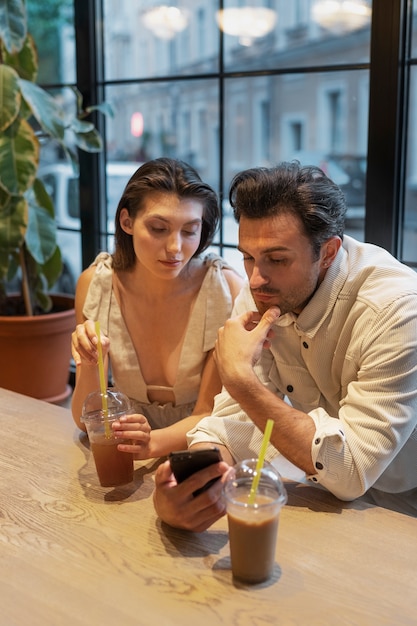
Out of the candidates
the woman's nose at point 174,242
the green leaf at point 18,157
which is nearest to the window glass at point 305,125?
the green leaf at point 18,157

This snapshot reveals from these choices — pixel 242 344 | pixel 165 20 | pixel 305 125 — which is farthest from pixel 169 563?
pixel 165 20

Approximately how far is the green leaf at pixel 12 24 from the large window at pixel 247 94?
49 cm

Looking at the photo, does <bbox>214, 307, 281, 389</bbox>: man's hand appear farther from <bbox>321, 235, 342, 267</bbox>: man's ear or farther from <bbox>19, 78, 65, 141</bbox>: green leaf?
<bbox>19, 78, 65, 141</bbox>: green leaf

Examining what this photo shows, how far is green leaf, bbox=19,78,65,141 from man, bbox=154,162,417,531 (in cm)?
166

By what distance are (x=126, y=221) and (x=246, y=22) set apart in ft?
5.46

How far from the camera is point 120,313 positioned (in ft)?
7.10

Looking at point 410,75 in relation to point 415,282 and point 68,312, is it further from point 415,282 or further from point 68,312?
point 68,312

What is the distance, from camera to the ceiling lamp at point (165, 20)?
A: 358 centimetres

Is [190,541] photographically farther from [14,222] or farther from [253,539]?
[14,222]

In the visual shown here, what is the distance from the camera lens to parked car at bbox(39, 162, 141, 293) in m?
3.79

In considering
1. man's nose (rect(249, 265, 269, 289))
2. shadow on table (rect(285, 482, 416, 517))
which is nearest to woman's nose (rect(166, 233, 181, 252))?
man's nose (rect(249, 265, 269, 289))

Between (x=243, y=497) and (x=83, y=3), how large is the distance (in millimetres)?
2942

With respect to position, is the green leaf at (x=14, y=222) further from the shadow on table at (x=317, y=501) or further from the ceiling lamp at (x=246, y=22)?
the shadow on table at (x=317, y=501)

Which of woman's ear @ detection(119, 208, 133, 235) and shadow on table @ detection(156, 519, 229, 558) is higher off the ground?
woman's ear @ detection(119, 208, 133, 235)
